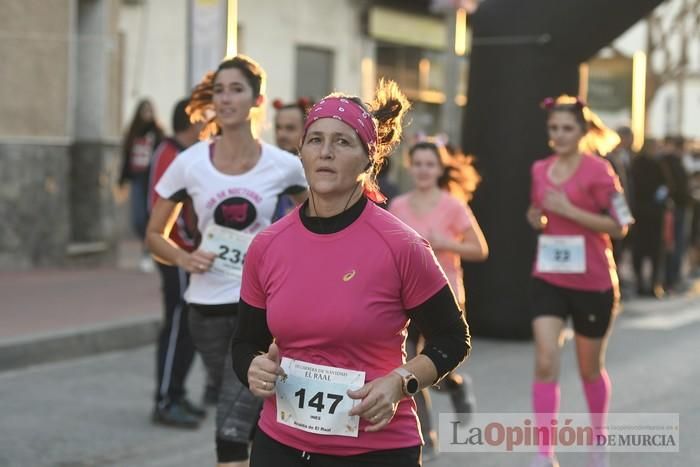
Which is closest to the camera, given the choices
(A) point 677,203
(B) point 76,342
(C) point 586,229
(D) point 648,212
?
(C) point 586,229

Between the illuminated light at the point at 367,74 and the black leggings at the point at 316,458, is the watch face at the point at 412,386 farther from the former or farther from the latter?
the illuminated light at the point at 367,74

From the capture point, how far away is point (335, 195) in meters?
3.57

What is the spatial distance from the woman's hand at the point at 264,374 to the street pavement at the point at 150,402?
3187 mm

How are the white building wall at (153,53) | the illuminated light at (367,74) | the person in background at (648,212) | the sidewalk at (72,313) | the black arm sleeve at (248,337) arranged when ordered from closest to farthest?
the black arm sleeve at (248,337) → the sidewalk at (72,313) → the person in background at (648,212) → the white building wall at (153,53) → the illuminated light at (367,74)

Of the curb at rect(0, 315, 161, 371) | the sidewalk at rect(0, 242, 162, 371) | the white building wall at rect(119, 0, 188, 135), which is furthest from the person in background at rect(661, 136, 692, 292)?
the curb at rect(0, 315, 161, 371)

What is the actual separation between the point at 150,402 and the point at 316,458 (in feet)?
16.0

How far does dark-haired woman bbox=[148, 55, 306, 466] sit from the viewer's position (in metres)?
5.39

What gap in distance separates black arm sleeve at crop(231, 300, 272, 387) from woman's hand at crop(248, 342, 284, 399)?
4.3 inches

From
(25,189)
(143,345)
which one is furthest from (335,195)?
(25,189)

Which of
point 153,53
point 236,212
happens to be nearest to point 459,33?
point 153,53

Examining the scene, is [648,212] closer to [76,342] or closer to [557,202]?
[76,342]

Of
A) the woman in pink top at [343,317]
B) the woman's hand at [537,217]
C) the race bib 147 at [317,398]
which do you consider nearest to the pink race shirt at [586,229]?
the woman's hand at [537,217]

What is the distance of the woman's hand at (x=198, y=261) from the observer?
5.39 meters

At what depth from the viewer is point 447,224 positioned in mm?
7082
